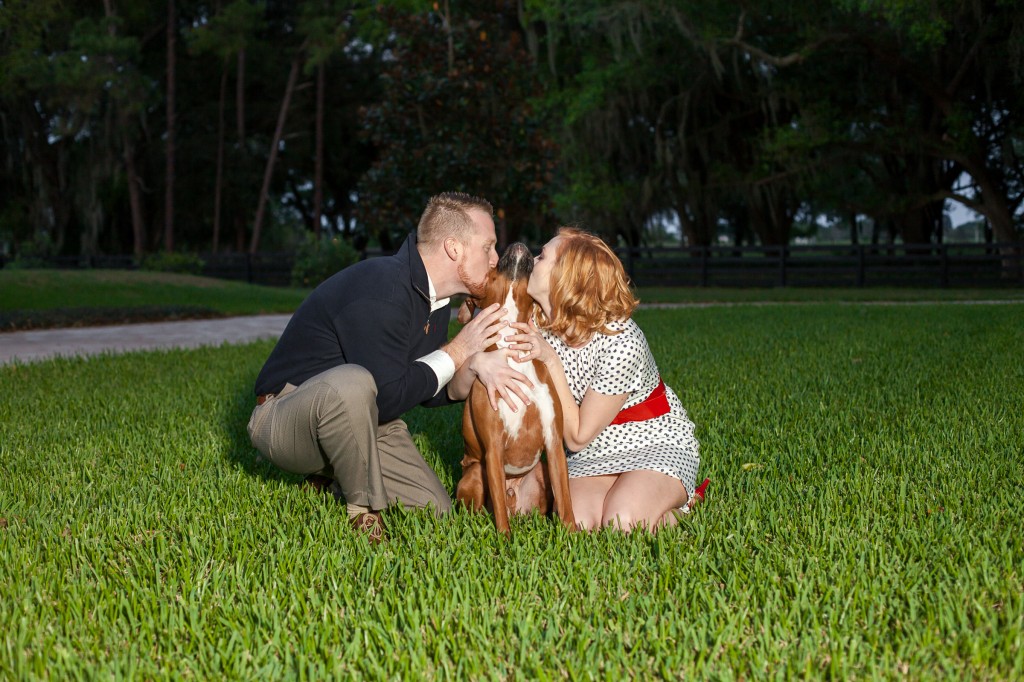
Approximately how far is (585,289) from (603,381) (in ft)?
1.22

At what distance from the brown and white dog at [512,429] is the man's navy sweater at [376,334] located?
0.35 m

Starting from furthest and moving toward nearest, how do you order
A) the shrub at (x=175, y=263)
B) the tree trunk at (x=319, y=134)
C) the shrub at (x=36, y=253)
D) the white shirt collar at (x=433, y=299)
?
the tree trunk at (x=319, y=134) < the shrub at (x=36, y=253) < the shrub at (x=175, y=263) < the white shirt collar at (x=433, y=299)

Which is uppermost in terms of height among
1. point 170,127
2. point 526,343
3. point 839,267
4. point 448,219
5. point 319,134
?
point 319,134

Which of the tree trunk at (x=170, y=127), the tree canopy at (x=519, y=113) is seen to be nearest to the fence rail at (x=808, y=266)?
the tree canopy at (x=519, y=113)

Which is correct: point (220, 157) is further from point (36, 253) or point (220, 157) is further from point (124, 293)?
point (124, 293)

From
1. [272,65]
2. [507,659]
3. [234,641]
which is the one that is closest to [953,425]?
[507,659]

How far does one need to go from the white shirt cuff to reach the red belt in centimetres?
74

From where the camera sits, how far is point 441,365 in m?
3.73

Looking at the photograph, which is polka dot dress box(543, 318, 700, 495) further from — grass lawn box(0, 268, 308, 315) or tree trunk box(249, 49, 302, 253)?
tree trunk box(249, 49, 302, 253)

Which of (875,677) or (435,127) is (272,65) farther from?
(875,677)

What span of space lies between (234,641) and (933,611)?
2.00 metres

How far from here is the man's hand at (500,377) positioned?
10.8 feet

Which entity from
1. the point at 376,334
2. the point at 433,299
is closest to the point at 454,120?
the point at 433,299

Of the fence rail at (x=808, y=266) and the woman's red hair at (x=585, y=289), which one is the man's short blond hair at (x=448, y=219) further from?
the fence rail at (x=808, y=266)
